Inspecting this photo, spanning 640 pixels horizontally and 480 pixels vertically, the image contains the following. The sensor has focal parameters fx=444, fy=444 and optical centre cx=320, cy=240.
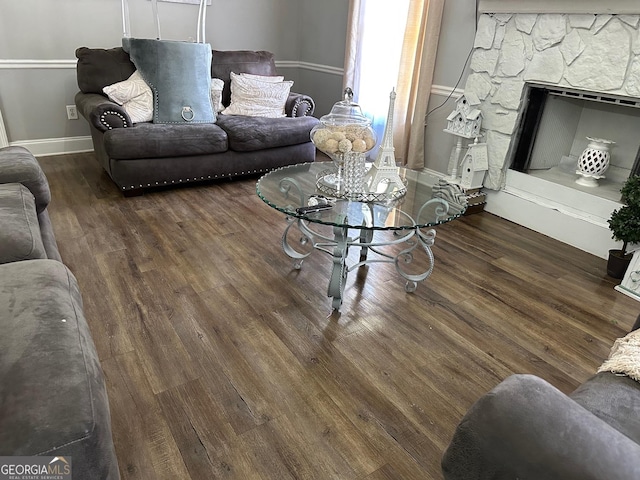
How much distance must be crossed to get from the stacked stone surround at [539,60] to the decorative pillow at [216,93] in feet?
6.58

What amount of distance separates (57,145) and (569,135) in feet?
14.0

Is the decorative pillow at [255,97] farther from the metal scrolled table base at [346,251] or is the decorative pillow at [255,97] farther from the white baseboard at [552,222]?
the white baseboard at [552,222]

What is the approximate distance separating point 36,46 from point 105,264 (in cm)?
248

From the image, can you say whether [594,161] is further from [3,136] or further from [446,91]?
[3,136]

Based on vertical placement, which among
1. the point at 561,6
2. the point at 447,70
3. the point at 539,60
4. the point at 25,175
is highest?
the point at 561,6

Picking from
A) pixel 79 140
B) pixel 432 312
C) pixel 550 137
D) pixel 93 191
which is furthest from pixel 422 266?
pixel 79 140

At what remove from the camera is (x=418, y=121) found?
3.71 m

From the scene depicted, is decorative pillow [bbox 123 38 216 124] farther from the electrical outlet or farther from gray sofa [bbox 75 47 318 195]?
the electrical outlet

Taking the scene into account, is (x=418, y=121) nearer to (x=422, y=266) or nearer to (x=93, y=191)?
(x=422, y=266)

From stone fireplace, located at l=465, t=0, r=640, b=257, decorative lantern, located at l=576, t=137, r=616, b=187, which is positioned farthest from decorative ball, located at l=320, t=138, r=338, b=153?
decorative lantern, located at l=576, t=137, r=616, b=187

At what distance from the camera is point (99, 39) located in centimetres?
390

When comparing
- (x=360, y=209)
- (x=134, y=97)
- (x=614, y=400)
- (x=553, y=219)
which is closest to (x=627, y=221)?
(x=553, y=219)

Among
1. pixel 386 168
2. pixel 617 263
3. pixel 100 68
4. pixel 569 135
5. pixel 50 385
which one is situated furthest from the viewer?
pixel 100 68

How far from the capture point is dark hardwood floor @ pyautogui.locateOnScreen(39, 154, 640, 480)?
4.65 feet
